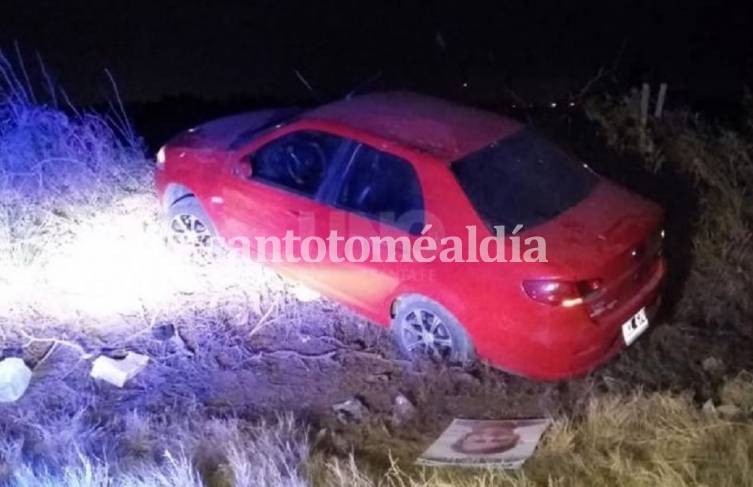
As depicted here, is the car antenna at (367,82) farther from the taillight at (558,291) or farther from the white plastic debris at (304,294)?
the taillight at (558,291)

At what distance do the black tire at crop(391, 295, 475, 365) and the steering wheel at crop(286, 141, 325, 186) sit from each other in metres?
0.99

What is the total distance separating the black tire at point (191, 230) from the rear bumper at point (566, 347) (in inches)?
90.7

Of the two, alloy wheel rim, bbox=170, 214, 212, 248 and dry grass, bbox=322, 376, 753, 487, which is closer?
dry grass, bbox=322, 376, 753, 487

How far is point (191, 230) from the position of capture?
23.1ft

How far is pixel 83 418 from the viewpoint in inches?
215

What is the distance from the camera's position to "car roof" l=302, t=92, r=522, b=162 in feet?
19.0

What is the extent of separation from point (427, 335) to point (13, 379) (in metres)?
2.47

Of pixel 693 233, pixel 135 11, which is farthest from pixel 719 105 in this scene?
pixel 135 11

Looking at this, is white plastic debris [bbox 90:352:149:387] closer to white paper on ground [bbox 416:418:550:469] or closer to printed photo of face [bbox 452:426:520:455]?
white paper on ground [bbox 416:418:550:469]

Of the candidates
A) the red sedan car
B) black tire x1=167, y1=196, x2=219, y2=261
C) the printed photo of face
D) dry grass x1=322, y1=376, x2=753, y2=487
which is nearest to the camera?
dry grass x1=322, y1=376, x2=753, y2=487

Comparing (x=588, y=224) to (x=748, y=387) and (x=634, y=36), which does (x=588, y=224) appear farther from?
(x=634, y=36)

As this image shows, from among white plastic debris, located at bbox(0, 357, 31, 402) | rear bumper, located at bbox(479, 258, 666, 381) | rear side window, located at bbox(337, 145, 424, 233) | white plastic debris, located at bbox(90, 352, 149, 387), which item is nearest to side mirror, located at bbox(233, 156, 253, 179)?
rear side window, located at bbox(337, 145, 424, 233)

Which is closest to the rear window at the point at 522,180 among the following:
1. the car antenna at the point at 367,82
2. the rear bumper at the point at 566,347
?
the rear bumper at the point at 566,347

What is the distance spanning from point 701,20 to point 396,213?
8.88m
